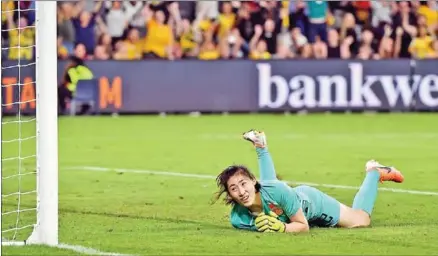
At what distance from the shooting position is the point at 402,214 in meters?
12.3

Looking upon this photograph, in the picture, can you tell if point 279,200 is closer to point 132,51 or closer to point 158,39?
point 132,51

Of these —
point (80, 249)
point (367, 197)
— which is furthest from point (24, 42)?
point (80, 249)

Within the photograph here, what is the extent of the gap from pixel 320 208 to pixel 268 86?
1605 cm

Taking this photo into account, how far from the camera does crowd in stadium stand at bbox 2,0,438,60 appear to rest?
88.7 ft

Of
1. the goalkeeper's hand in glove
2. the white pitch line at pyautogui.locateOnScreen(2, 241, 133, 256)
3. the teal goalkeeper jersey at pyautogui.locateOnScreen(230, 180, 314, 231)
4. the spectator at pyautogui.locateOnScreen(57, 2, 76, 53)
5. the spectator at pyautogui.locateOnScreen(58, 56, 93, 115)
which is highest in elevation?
the spectator at pyautogui.locateOnScreen(57, 2, 76, 53)

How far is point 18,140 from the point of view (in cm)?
1276

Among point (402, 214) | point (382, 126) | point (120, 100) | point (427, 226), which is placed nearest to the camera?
point (427, 226)

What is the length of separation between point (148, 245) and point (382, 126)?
14674 millimetres

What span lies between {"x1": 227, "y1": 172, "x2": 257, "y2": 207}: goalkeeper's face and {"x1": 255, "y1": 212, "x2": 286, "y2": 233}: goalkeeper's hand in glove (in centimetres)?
19

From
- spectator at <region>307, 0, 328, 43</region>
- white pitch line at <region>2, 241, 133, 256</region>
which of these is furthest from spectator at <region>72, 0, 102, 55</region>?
white pitch line at <region>2, 241, 133, 256</region>

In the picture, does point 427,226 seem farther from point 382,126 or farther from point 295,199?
point 382,126

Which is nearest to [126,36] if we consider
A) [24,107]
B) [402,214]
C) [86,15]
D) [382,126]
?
[86,15]

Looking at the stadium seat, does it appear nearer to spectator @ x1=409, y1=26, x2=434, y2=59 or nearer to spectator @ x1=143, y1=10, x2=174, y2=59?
spectator @ x1=143, y1=10, x2=174, y2=59

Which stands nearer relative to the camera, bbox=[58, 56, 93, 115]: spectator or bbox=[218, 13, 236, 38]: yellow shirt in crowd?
bbox=[58, 56, 93, 115]: spectator
